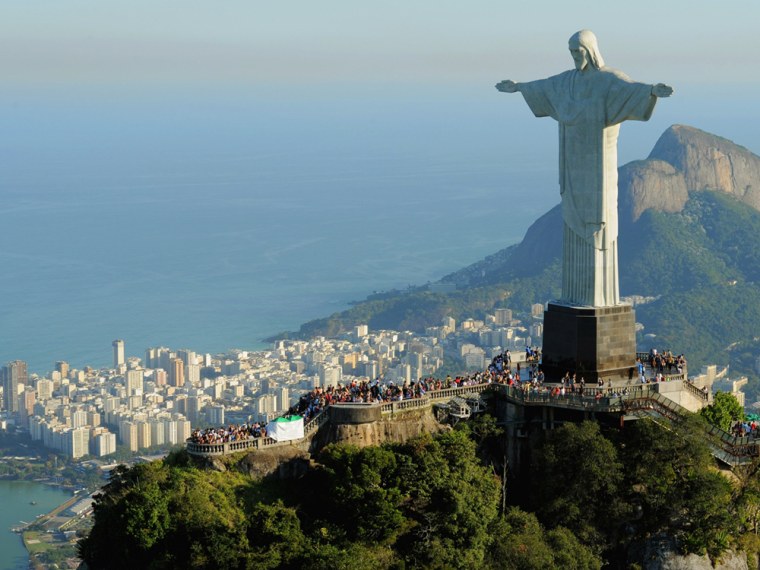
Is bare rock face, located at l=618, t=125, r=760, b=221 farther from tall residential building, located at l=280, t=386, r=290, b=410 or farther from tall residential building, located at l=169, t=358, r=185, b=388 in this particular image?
tall residential building, located at l=280, t=386, r=290, b=410

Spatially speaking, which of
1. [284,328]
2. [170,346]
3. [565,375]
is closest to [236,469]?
[565,375]

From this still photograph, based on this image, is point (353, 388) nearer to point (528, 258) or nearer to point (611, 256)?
point (611, 256)

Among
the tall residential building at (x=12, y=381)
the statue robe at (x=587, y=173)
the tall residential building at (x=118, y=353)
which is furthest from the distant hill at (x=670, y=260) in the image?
the statue robe at (x=587, y=173)

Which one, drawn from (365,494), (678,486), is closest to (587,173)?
(678,486)

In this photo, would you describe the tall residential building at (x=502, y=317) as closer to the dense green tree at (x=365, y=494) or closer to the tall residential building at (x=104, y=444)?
the tall residential building at (x=104, y=444)

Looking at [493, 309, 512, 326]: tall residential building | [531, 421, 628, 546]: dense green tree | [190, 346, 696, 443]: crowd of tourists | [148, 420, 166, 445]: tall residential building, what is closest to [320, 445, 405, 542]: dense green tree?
[190, 346, 696, 443]: crowd of tourists

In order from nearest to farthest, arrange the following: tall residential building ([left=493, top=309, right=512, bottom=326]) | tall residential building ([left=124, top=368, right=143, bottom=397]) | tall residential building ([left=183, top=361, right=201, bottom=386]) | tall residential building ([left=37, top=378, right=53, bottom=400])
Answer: tall residential building ([left=124, top=368, right=143, bottom=397])
tall residential building ([left=37, top=378, right=53, bottom=400])
tall residential building ([left=183, top=361, right=201, bottom=386])
tall residential building ([left=493, top=309, right=512, bottom=326])
